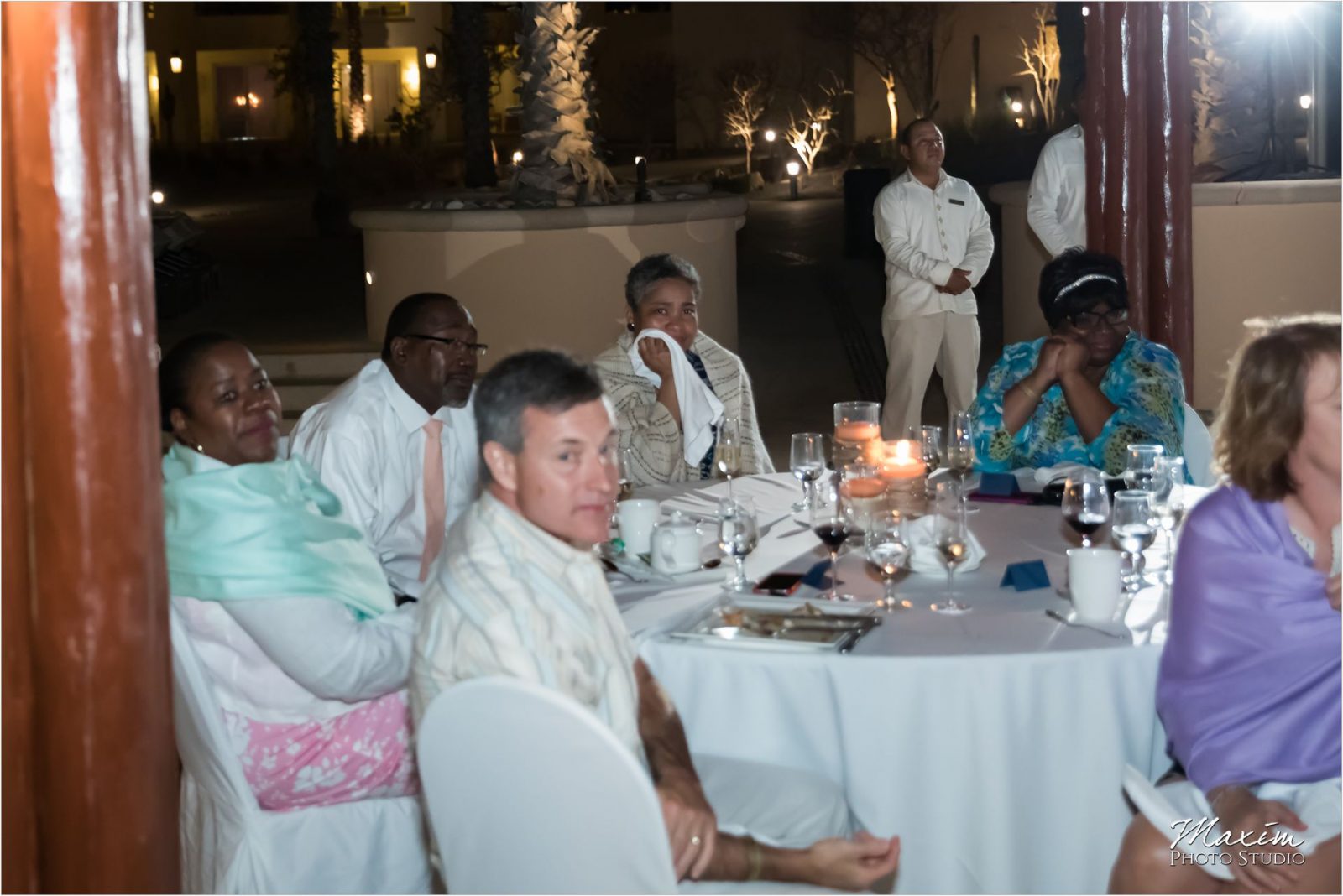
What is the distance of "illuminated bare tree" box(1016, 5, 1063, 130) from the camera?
978 inches

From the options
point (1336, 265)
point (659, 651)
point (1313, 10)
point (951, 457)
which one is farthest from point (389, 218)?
point (1313, 10)

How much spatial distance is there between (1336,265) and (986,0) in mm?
20082

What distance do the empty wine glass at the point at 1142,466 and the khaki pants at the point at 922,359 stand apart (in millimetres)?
3728

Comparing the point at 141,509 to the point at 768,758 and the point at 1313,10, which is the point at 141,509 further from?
A: the point at 1313,10

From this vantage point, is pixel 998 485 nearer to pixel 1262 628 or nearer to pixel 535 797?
pixel 1262 628

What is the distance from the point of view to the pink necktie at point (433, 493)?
4.04 metres

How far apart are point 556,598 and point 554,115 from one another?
8.28 m

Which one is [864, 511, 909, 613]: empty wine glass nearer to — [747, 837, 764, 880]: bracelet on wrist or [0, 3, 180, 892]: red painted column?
[747, 837, 764, 880]: bracelet on wrist

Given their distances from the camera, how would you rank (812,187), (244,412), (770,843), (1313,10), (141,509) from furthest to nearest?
(812,187) → (1313,10) → (244,412) → (770,843) → (141,509)

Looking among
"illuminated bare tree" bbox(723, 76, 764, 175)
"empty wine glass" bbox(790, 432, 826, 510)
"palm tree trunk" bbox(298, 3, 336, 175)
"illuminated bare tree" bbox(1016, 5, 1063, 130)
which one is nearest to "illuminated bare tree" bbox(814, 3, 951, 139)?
"illuminated bare tree" bbox(1016, 5, 1063, 130)

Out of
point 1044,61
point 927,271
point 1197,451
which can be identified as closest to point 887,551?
point 1197,451

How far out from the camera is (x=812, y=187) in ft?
79.3

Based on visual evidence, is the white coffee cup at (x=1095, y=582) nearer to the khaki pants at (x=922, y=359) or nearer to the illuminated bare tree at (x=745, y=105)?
the khaki pants at (x=922, y=359)

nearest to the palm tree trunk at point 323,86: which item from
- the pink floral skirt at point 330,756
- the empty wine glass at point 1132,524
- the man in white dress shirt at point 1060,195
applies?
the man in white dress shirt at point 1060,195
